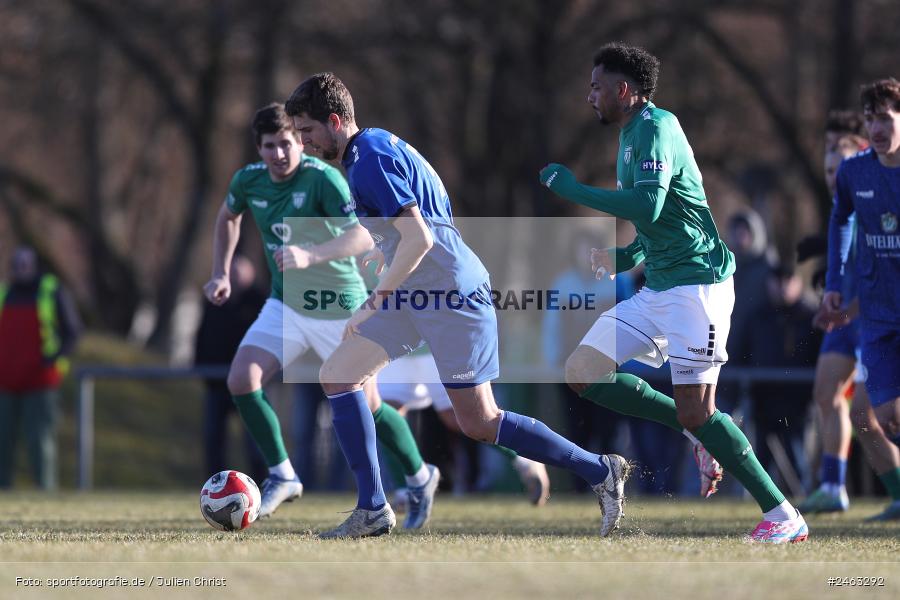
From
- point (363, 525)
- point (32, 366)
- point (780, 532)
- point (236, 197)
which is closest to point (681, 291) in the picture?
point (780, 532)

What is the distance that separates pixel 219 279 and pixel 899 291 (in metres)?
3.79

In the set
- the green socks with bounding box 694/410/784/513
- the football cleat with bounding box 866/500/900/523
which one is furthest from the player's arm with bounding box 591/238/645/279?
the football cleat with bounding box 866/500/900/523

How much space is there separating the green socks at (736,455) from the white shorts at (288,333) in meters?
2.38

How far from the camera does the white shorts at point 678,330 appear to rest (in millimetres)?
7348

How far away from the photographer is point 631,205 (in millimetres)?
7055

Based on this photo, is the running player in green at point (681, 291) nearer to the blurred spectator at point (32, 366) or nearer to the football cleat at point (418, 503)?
the football cleat at point (418, 503)

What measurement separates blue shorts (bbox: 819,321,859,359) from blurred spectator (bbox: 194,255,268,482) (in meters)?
5.92

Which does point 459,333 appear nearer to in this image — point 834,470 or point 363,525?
point 363,525

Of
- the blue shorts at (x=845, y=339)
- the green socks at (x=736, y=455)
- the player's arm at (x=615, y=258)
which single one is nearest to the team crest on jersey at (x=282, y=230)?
the player's arm at (x=615, y=258)

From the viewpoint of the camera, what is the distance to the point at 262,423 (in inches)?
343

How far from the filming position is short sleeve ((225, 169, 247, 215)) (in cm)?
900

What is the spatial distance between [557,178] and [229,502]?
2.36 meters

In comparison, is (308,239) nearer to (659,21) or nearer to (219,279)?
(219,279)

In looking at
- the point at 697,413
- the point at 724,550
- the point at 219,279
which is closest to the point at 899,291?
the point at 697,413
